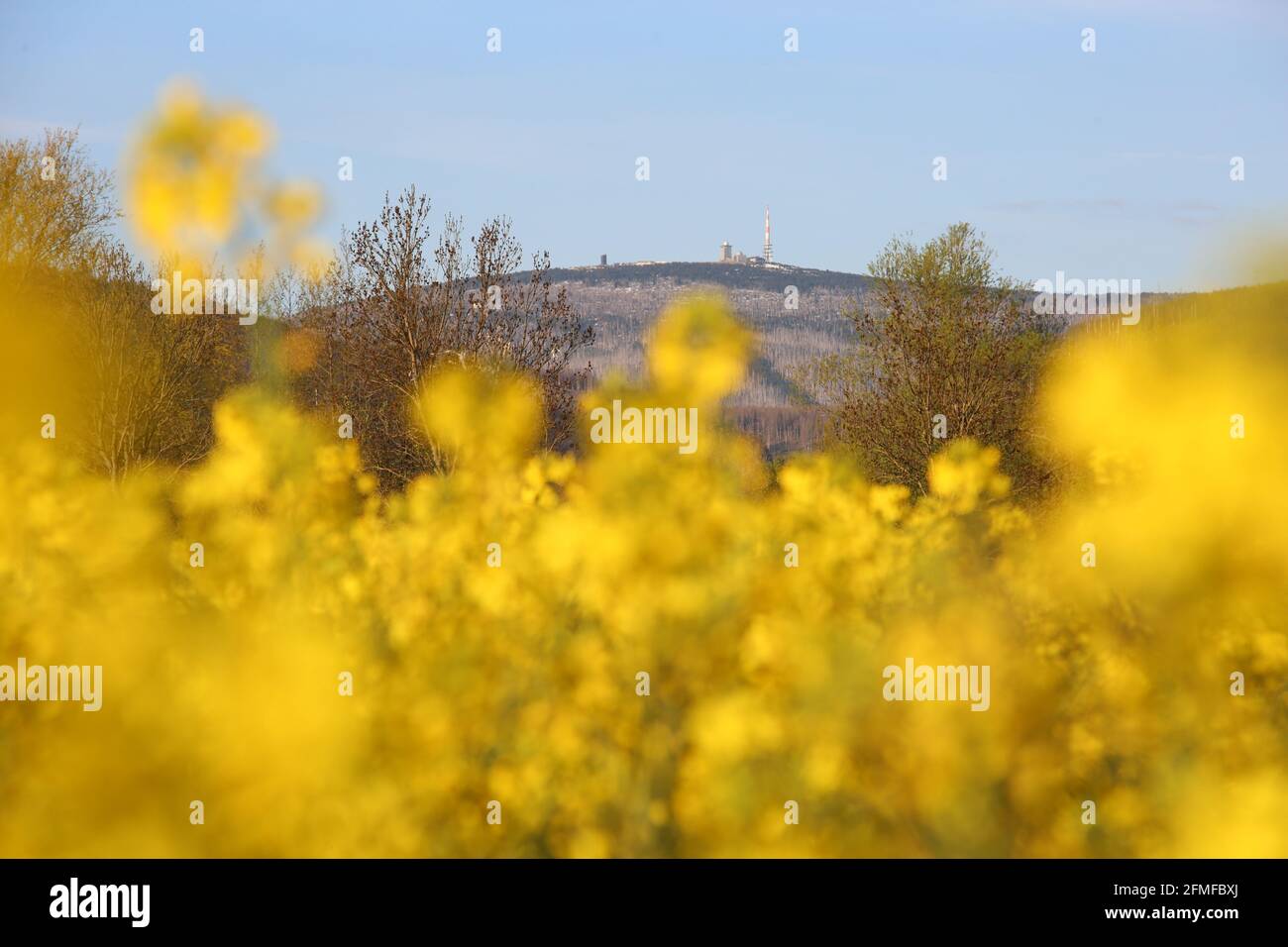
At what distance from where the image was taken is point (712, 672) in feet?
13.1

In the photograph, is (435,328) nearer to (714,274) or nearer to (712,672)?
(712,672)

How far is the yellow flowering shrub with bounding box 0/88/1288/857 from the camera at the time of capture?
3.74 meters

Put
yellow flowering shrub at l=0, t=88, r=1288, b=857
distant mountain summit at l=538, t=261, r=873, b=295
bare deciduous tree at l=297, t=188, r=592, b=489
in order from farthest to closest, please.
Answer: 1. distant mountain summit at l=538, t=261, r=873, b=295
2. bare deciduous tree at l=297, t=188, r=592, b=489
3. yellow flowering shrub at l=0, t=88, r=1288, b=857

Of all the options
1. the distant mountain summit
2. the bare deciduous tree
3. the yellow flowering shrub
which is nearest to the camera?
the yellow flowering shrub

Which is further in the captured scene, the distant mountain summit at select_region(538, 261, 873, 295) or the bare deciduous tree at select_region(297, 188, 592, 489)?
the distant mountain summit at select_region(538, 261, 873, 295)

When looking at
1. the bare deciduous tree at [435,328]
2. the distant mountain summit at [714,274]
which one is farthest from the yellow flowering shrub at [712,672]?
the distant mountain summit at [714,274]

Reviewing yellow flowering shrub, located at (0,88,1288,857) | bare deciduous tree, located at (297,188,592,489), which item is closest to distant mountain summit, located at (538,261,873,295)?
bare deciduous tree, located at (297,188,592,489)

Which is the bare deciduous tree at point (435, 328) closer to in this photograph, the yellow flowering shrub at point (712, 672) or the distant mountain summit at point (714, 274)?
the yellow flowering shrub at point (712, 672)

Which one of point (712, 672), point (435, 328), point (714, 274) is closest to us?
point (712, 672)

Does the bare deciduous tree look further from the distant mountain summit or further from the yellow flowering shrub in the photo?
the distant mountain summit

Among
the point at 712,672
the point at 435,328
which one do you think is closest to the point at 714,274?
the point at 435,328

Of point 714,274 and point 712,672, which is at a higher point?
point 714,274

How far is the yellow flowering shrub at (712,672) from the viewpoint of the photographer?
3.74 metres
